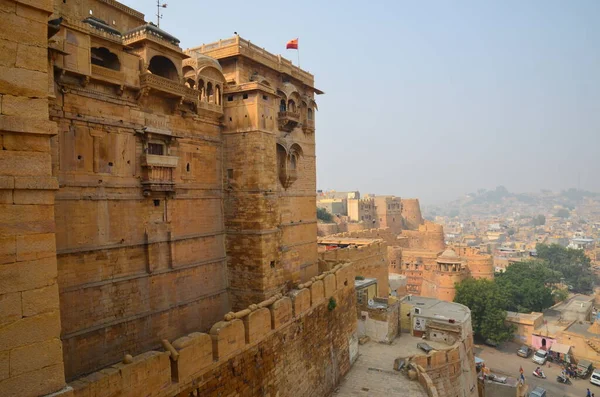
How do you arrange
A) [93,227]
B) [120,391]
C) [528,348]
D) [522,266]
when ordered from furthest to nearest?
[522,266] < [528,348] < [93,227] < [120,391]

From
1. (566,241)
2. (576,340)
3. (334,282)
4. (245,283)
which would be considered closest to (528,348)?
(576,340)

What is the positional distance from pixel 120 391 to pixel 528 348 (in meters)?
39.5

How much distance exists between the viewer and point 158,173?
11062 millimetres

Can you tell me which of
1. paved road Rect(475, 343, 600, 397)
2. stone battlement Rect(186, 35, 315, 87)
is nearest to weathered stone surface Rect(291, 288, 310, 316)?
stone battlement Rect(186, 35, 315, 87)

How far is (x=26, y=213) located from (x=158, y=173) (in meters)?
6.55

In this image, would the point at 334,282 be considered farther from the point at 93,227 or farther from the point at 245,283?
the point at 93,227

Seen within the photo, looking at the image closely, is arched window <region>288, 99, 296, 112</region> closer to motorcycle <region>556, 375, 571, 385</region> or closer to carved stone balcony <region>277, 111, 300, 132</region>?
carved stone balcony <region>277, 111, 300, 132</region>

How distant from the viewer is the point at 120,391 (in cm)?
619

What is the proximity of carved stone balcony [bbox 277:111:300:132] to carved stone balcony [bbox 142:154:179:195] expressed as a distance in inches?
216

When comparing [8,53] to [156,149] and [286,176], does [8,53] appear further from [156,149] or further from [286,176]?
[286,176]

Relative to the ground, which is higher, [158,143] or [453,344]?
[158,143]

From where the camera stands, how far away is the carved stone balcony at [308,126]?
1838cm

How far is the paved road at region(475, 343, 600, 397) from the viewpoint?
2900cm

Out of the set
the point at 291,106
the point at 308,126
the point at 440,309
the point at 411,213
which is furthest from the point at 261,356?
the point at 411,213
